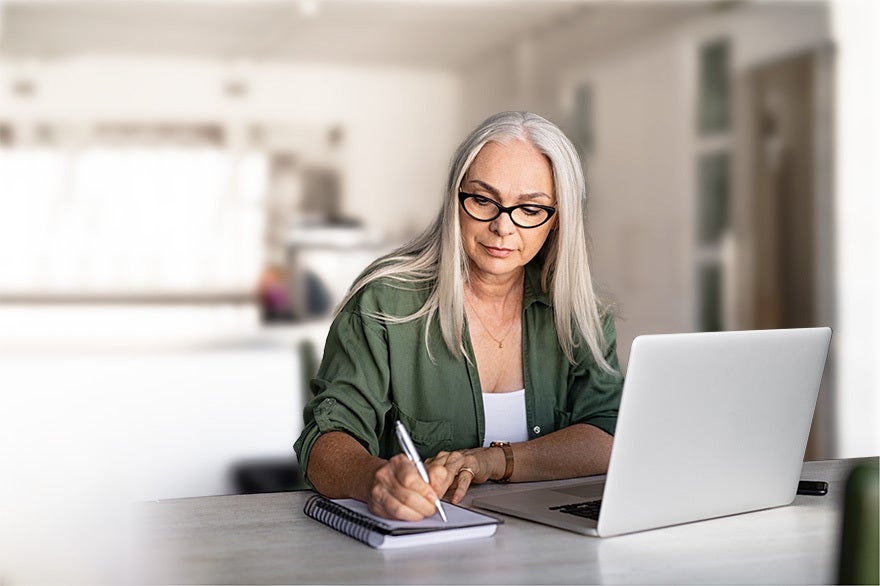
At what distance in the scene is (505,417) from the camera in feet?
5.73

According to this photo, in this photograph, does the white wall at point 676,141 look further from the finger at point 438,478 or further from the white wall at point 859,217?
the finger at point 438,478

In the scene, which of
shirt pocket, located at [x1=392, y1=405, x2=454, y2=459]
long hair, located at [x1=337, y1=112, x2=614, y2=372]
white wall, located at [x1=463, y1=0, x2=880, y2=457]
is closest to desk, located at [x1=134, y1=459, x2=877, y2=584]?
shirt pocket, located at [x1=392, y1=405, x2=454, y2=459]

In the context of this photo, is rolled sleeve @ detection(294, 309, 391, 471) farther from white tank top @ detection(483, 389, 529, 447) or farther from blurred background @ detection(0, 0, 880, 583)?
blurred background @ detection(0, 0, 880, 583)

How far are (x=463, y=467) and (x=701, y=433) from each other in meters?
0.36

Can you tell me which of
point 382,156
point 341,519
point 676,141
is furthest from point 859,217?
point 341,519


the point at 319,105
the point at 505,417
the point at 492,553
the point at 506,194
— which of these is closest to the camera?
the point at 492,553

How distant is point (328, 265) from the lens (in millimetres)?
5434

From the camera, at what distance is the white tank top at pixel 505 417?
1735 millimetres

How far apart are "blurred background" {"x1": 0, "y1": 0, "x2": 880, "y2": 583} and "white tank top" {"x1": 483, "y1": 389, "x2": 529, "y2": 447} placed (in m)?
2.96

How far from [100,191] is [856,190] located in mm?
3622

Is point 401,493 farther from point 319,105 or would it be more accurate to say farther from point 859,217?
point 319,105

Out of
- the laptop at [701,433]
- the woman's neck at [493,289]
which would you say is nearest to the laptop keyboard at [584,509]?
the laptop at [701,433]

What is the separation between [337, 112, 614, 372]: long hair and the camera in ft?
5.45

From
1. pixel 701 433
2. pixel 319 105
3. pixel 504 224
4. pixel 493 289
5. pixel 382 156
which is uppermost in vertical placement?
pixel 319 105
